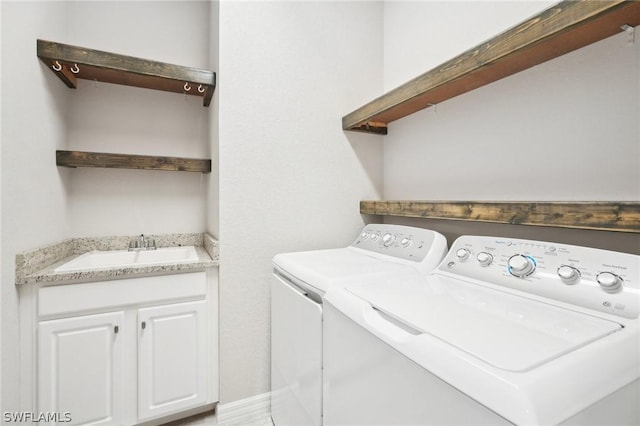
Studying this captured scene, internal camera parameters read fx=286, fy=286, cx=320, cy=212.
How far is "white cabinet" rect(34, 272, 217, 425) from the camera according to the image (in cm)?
129

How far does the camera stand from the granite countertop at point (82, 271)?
1.24 m

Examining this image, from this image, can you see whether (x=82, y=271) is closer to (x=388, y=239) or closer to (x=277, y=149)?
(x=277, y=149)

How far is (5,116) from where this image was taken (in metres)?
1.15

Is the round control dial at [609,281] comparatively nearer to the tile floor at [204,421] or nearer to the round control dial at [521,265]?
the round control dial at [521,265]

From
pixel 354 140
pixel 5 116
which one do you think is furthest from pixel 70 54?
pixel 354 140

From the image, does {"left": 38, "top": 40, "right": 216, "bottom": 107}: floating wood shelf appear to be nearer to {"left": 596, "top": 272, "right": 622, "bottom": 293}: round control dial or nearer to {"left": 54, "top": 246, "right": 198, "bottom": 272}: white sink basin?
{"left": 54, "top": 246, "right": 198, "bottom": 272}: white sink basin

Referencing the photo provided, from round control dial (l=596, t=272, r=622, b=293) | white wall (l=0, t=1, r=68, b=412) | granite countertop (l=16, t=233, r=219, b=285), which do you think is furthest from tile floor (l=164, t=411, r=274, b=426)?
round control dial (l=596, t=272, r=622, b=293)

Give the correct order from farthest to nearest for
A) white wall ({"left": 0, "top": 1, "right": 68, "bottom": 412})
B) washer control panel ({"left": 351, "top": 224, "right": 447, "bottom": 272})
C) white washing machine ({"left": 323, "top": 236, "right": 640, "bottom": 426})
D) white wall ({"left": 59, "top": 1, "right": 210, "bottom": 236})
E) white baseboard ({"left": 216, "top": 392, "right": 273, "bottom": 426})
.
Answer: white wall ({"left": 59, "top": 1, "right": 210, "bottom": 236}) < white baseboard ({"left": 216, "top": 392, "right": 273, "bottom": 426}) < washer control panel ({"left": 351, "top": 224, "right": 447, "bottom": 272}) < white wall ({"left": 0, "top": 1, "right": 68, "bottom": 412}) < white washing machine ({"left": 323, "top": 236, "right": 640, "bottom": 426})

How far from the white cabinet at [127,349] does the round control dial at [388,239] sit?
951mm

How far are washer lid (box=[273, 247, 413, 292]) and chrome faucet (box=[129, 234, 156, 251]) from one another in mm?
1008

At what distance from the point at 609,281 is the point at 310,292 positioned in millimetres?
889

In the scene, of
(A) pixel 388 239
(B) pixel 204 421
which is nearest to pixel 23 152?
(B) pixel 204 421

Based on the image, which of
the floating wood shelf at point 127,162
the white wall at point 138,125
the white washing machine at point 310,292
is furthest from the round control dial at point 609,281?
the white wall at point 138,125

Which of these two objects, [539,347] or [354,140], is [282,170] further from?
[539,347]
